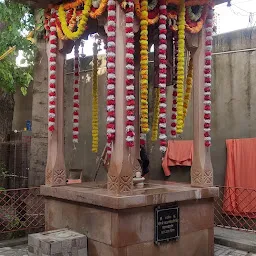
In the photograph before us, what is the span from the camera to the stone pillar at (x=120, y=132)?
6094 mm

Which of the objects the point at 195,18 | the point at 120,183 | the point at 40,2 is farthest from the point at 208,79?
the point at 40,2

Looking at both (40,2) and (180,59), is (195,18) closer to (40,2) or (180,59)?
(180,59)

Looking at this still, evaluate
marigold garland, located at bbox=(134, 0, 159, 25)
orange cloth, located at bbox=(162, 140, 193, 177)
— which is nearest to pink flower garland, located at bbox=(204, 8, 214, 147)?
marigold garland, located at bbox=(134, 0, 159, 25)

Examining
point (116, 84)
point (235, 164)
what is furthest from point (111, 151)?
point (235, 164)

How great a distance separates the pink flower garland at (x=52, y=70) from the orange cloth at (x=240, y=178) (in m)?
5.18

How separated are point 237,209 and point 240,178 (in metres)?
0.84

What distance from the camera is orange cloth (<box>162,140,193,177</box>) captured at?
11.2 meters

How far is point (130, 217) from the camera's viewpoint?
5945 millimetres

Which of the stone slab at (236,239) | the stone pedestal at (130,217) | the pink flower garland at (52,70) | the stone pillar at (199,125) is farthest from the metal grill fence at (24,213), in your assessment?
the stone slab at (236,239)

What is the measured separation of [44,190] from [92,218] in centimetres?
150

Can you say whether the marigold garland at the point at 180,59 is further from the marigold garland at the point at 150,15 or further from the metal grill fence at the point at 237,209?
the metal grill fence at the point at 237,209

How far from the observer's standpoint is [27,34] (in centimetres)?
1069

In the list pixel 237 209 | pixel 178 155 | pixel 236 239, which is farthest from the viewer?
pixel 178 155

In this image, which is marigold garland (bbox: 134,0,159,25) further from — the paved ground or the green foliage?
the paved ground
